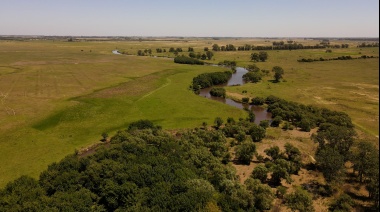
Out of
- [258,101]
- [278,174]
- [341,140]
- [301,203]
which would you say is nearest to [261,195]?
[301,203]

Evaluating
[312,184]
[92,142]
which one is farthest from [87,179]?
[312,184]

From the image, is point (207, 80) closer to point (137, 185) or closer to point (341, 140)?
point (341, 140)

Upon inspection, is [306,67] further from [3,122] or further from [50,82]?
[3,122]

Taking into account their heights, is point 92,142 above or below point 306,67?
below

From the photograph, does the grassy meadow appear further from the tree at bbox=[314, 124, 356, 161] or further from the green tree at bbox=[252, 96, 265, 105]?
the green tree at bbox=[252, 96, 265, 105]

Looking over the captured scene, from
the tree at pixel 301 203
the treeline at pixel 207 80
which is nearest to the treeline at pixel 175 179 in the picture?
the tree at pixel 301 203

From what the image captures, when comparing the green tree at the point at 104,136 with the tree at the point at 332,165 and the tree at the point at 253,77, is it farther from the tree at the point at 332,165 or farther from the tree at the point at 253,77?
the tree at the point at 253,77

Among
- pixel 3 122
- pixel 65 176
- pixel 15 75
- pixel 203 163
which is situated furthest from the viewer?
pixel 15 75

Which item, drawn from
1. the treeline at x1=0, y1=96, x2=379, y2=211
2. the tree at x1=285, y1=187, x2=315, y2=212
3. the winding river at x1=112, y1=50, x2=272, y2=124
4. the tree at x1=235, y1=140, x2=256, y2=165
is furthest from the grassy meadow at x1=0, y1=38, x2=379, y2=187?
the tree at x1=235, y1=140, x2=256, y2=165
